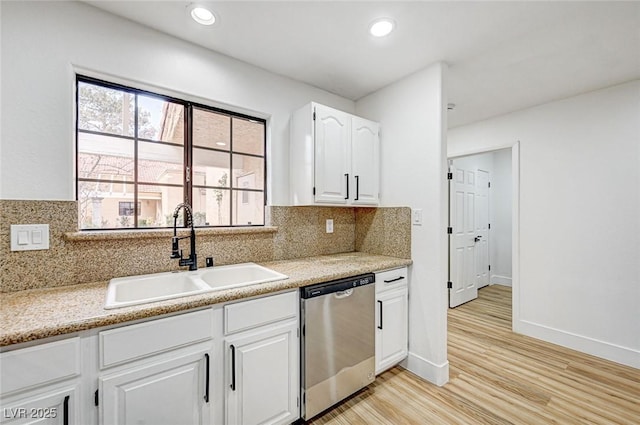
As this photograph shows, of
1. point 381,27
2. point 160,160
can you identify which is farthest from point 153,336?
point 381,27

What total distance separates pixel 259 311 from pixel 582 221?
3.14 m

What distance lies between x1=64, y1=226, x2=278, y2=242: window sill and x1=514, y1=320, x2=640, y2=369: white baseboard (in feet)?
9.64

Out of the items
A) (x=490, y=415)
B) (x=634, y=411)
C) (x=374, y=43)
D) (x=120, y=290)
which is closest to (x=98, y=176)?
(x=120, y=290)

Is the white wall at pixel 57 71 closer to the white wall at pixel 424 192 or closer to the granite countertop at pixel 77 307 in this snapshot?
the granite countertop at pixel 77 307

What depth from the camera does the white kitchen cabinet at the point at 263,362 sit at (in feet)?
4.64

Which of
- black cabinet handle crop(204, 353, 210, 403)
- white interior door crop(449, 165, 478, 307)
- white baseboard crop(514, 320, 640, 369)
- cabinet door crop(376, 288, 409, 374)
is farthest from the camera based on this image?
white interior door crop(449, 165, 478, 307)

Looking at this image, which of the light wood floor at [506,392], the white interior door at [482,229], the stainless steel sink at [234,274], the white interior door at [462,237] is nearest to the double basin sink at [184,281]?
the stainless steel sink at [234,274]

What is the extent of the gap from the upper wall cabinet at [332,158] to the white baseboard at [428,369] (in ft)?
4.45

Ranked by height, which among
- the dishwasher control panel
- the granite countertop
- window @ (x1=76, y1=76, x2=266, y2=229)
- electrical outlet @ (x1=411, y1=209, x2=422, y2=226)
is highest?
window @ (x1=76, y1=76, x2=266, y2=229)

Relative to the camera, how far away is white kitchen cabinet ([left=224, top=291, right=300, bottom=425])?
4.64 ft

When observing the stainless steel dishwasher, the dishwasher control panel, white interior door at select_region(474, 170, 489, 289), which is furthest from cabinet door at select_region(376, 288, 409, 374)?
white interior door at select_region(474, 170, 489, 289)

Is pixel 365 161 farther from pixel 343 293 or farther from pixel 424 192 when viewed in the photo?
pixel 343 293

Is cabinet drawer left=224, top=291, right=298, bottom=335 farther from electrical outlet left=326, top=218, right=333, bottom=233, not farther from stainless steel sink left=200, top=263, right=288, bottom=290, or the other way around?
electrical outlet left=326, top=218, right=333, bottom=233

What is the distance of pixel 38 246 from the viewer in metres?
1.44
